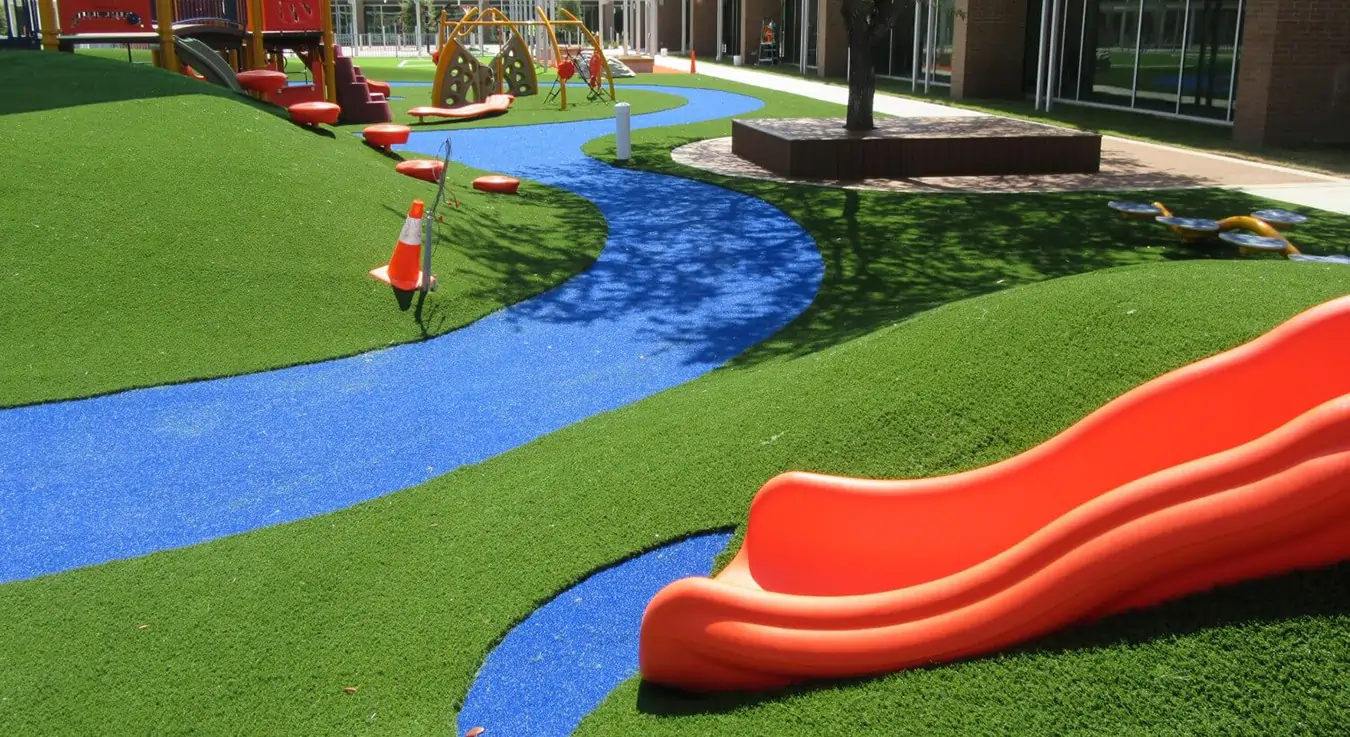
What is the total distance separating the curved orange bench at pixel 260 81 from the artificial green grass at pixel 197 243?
426 cm

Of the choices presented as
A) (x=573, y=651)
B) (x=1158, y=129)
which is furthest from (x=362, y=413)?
(x=1158, y=129)

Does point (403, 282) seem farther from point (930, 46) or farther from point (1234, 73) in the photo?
point (930, 46)

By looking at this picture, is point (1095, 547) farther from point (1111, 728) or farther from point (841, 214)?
point (841, 214)

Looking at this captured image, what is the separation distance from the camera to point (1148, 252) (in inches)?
447

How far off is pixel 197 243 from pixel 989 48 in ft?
76.6

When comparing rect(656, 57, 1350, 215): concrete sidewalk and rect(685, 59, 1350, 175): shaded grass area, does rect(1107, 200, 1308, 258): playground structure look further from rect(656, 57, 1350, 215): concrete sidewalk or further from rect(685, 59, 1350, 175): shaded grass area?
rect(685, 59, 1350, 175): shaded grass area

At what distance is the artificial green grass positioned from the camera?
864 centimetres

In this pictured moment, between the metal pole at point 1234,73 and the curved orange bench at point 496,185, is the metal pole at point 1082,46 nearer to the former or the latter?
the metal pole at point 1234,73

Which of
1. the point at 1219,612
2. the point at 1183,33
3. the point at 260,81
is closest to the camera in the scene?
the point at 1219,612

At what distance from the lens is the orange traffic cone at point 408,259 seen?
9766 millimetres

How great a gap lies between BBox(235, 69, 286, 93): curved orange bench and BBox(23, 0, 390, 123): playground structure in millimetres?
16

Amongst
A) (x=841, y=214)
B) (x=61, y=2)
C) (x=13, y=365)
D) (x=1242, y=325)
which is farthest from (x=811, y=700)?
(x=61, y=2)

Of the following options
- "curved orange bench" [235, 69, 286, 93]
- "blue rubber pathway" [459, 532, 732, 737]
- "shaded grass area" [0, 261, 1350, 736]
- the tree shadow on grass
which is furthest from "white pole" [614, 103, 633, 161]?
Answer: the tree shadow on grass

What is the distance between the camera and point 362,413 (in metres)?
7.50
